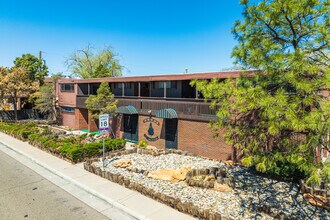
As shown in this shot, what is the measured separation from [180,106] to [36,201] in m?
10.5

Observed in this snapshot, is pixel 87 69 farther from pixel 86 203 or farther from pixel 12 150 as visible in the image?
pixel 86 203

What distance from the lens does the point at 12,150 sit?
17.4m

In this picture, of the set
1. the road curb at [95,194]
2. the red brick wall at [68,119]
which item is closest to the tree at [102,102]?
the road curb at [95,194]

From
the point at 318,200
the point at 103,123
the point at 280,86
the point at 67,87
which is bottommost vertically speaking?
the point at 318,200

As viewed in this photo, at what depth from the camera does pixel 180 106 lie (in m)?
16.2

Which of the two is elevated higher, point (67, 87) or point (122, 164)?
point (67, 87)

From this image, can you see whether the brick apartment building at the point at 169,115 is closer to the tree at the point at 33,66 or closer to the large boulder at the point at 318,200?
the large boulder at the point at 318,200

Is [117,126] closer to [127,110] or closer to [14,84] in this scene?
[127,110]

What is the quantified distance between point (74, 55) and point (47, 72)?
40.4 feet

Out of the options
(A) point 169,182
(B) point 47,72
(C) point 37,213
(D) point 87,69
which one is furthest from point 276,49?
(D) point 87,69

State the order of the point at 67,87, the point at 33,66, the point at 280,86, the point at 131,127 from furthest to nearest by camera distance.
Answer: the point at 33,66 → the point at 67,87 → the point at 131,127 → the point at 280,86

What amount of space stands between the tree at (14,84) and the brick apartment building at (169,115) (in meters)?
8.81

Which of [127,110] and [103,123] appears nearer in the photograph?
[103,123]

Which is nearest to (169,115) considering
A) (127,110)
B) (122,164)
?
(127,110)
